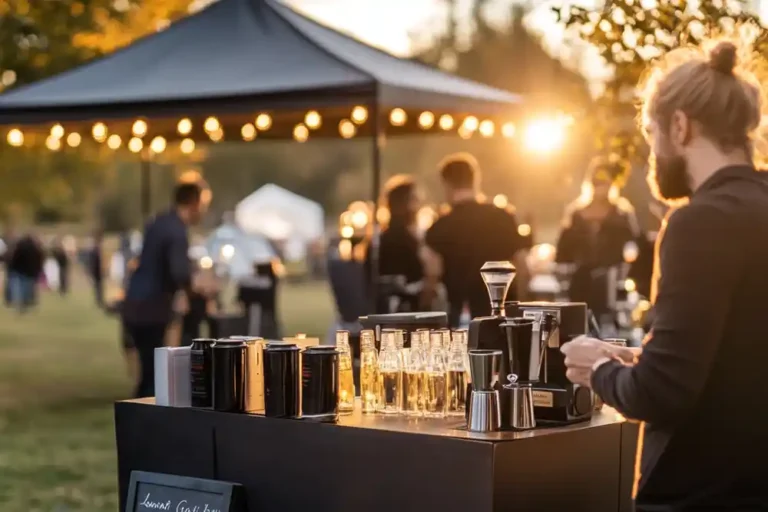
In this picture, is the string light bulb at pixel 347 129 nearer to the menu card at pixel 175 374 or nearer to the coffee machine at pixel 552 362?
the menu card at pixel 175 374

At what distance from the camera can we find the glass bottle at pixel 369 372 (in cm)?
379

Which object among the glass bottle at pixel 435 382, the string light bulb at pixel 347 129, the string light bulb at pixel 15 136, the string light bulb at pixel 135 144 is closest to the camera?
the glass bottle at pixel 435 382

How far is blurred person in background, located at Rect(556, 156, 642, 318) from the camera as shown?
9.88 m

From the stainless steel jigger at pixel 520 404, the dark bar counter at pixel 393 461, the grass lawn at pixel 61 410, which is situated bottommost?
the grass lawn at pixel 61 410

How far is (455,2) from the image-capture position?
5278 centimetres

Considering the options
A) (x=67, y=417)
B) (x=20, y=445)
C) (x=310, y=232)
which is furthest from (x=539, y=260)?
(x=310, y=232)

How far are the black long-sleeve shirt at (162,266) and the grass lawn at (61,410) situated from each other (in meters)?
0.98

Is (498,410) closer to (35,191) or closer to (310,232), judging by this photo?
(35,191)

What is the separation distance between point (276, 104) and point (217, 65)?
0.89 meters

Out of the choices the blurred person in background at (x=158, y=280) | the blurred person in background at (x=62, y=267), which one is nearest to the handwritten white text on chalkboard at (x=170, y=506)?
the blurred person in background at (x=158, y=280)

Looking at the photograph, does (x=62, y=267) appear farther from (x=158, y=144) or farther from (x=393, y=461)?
(x=393, y=461)

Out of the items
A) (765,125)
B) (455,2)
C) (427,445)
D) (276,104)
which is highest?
(455,2)

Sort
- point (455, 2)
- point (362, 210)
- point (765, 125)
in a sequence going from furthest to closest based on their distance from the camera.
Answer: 1. point (455, 2)
2. point (362, 210)
3. point (765, 125)

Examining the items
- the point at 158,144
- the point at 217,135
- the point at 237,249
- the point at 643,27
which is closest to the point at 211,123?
the point at 217,135
